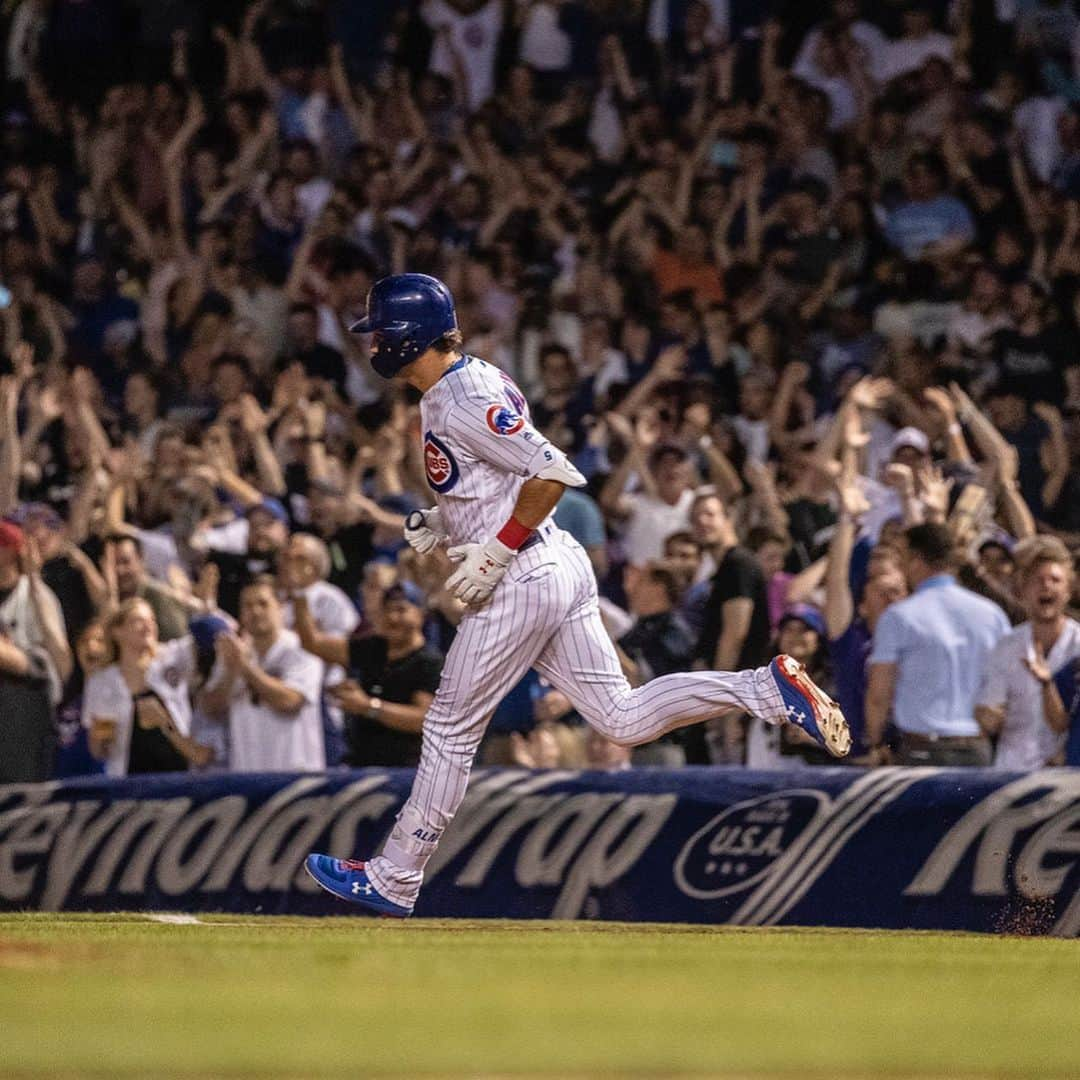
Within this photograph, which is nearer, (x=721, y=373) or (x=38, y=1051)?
(x=38, y=1051)

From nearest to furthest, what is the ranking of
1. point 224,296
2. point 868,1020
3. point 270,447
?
point 868,1020 < point 270,447 < point 224,296

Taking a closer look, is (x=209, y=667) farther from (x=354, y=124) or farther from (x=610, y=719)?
(x=354, y=124)

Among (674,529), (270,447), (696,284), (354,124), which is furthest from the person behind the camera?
(354,124)

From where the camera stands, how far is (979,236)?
56.4 ft

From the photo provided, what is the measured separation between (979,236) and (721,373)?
2.01 m

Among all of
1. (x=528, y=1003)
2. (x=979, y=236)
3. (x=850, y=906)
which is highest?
(x=979, y=236)

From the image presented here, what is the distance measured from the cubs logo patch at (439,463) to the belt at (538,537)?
343mm

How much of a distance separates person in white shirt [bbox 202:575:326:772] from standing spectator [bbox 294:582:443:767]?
0.21 metres

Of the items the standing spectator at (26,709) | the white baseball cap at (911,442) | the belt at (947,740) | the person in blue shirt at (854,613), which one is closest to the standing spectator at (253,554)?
the standing spectator at (26,709)

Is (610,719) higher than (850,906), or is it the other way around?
(610,719)

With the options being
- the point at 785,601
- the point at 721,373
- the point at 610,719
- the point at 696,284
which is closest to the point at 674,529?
the point at 785,601

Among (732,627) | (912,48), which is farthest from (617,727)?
(912,48)

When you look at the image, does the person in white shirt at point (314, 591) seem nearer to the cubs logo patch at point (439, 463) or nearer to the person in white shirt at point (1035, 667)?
the person in white shirt at point (1035, 667)

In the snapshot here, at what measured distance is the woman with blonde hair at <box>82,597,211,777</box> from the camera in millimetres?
12633
